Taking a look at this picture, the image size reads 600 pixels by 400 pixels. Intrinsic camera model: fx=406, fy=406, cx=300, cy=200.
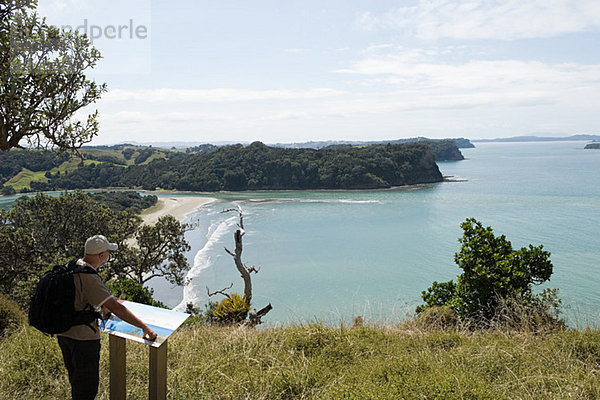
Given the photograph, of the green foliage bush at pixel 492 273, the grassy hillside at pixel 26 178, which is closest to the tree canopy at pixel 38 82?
the green foliage bush at pixel 492 273

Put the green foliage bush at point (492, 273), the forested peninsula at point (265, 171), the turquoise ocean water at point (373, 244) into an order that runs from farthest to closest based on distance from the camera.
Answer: the forested peninsula at point (265, 171), the turquoise ocean water at point (373, 244), the green foliage bush at point (492, 273)

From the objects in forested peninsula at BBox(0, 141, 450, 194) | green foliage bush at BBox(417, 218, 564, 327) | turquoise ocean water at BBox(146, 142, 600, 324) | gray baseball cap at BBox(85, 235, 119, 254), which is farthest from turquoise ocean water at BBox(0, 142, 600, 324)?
forested peninsula at BBox(0, 141, 450, 194)

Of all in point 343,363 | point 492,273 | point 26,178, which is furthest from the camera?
point 26,178

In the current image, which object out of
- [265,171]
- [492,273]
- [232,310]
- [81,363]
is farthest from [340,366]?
[265,171]

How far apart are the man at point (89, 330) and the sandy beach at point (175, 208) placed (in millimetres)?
42407

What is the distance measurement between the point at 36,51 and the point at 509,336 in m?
6.21

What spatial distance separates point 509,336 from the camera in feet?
15.6

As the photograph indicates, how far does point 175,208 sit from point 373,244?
2971 centimetres

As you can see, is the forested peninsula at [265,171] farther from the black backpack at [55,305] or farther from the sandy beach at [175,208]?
the black backpack at [55,305]

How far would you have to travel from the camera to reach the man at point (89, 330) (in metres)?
2.58

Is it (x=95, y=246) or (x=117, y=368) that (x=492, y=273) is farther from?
(x=95, y=246)

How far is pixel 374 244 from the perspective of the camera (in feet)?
110

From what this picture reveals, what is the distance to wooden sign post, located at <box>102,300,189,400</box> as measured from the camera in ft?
8.64

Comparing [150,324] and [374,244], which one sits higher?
[150,324]
